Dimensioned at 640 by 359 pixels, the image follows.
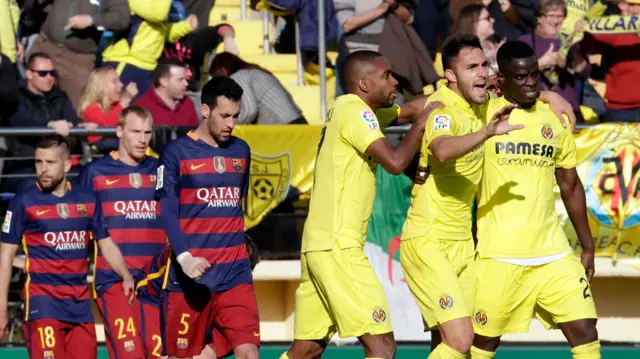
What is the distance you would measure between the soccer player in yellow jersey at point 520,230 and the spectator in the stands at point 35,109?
482 centimetres

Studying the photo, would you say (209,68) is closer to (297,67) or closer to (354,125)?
(297,67)

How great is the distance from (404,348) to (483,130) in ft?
15.1

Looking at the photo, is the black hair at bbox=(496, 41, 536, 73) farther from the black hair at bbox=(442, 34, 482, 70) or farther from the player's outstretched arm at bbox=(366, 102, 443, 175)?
the player's outstretched arm at bbox=(366, 102, 443, 175)

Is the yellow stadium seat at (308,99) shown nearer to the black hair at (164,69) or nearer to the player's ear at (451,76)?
the black hair at (164,69)

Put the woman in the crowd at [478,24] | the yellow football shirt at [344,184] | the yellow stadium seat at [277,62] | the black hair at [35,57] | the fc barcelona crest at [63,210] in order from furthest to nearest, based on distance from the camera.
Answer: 1. the yellow stadium seat at [277,62]
2. the woman in the crowd at [478,24]
3. the black hair at [35,57]
4. the fc barcelona crest at [63,210]
5. the yellow football shirt at [344,184]

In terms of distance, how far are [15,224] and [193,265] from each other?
2027 millimetres

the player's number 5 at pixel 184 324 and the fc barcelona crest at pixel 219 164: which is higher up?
the fc barcelona crest at pixel 219 164

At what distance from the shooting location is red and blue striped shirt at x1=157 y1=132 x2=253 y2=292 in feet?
28.5

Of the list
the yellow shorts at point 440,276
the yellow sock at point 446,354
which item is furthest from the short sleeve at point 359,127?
the yellow sock at point 446,354

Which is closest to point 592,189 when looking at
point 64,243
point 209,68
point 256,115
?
point 256,115

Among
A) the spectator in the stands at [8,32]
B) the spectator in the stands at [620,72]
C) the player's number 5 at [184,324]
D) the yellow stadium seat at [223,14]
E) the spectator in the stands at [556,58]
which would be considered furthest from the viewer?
the yellow stadium seat at [223,14]

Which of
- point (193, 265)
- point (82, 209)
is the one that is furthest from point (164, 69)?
point (193, 265)

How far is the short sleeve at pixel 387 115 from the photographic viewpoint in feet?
28.2

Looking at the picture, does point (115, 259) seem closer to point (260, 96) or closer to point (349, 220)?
point (349, 220)
